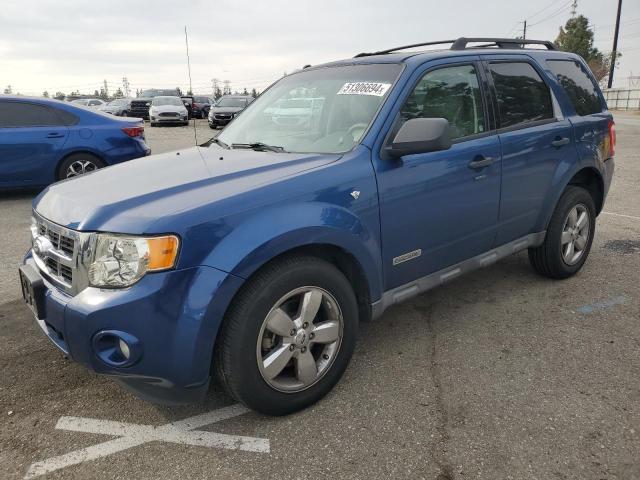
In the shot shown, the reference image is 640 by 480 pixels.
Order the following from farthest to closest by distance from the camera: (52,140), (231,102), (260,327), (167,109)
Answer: (167,109) < (231,102) < (52,140) < (260,327)

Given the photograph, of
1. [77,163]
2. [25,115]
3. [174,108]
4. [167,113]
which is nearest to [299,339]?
[77,163]

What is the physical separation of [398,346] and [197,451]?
1.45m

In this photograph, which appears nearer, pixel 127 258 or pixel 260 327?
pixel 127 258

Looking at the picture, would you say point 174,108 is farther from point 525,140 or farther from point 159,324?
point 159,324

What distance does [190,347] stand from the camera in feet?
7.15

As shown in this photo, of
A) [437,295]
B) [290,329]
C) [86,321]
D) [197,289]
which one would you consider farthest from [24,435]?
[437,295]

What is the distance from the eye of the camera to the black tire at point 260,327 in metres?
2.30

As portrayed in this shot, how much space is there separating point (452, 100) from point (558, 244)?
5.34 feet

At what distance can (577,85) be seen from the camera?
4312mm

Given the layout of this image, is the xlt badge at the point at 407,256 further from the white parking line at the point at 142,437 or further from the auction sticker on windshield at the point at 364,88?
the white parking line at the point at 142,437

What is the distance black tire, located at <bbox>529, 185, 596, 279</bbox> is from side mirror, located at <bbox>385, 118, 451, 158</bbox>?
Result: 1815 millimetres

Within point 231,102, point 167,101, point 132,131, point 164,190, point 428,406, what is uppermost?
point 167,101

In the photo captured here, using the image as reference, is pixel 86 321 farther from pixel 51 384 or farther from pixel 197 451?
pixel 51 384

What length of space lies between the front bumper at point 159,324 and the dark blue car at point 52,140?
20.2 feet
